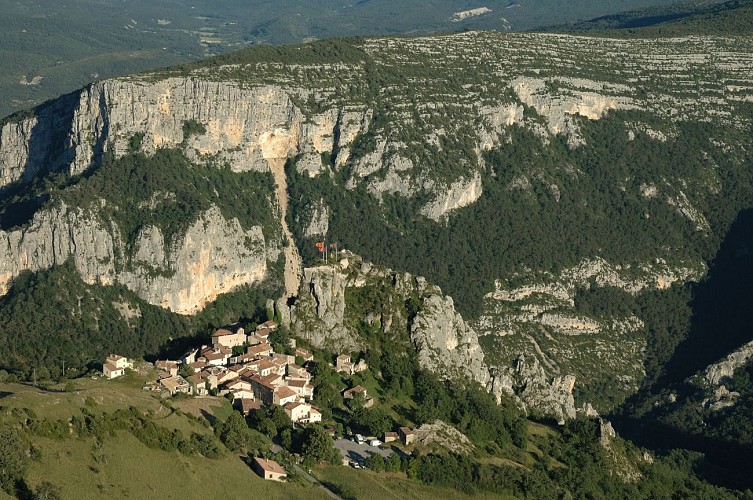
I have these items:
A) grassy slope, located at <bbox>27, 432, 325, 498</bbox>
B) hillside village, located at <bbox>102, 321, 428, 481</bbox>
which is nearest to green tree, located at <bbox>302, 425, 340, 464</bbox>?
hillside village, located at <bbox>102, 321, 428, 481</bbox>

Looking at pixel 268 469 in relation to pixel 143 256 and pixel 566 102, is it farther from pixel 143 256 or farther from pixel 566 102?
pixel 566 102

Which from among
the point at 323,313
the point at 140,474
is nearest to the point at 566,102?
the point at 323,313

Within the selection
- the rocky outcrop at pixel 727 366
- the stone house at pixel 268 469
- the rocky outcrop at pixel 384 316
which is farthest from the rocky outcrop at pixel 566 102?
the stone house at pixel 268 469

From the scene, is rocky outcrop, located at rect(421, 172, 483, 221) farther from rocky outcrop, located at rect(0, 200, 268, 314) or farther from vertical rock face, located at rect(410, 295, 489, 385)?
vertical rock face, located at rect(410, 295, 489, 385)

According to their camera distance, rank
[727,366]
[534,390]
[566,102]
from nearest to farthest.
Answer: [534,390]
[727,366]
[566,102]

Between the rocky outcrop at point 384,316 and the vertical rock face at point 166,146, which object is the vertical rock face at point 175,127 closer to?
the vertical rock face at point 166,146

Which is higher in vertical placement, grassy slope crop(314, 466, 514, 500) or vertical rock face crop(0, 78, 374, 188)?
vertical rock face crop(0, 78, 374, 188)
